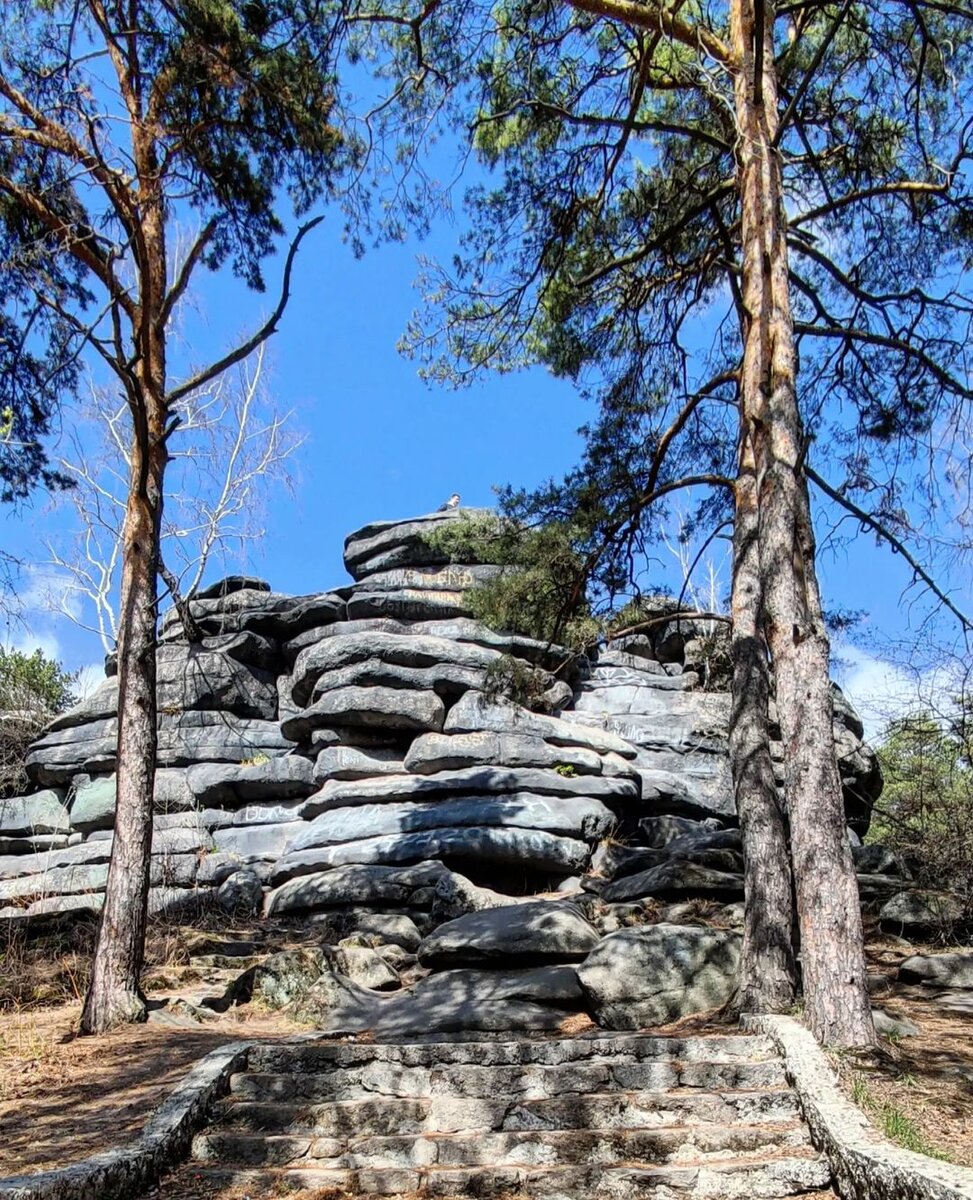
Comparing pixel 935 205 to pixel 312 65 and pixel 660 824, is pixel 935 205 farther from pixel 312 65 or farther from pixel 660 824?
pixel 660 824

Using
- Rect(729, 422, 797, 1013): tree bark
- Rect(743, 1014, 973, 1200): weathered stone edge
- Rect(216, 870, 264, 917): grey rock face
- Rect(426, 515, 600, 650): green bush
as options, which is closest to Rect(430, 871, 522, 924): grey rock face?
Rect(216, 870, 264, 917): grey rock face

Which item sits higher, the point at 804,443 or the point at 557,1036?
the point at 804,443

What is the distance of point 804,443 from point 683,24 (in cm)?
385

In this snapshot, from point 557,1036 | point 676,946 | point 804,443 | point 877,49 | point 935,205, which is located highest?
point 877,49

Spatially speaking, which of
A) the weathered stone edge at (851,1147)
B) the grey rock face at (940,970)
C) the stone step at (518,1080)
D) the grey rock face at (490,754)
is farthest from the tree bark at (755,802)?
the grey rock face at (490,754)

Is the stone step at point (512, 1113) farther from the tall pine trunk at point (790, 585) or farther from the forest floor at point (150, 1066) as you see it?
the tall pine trunk at point (790, 585)

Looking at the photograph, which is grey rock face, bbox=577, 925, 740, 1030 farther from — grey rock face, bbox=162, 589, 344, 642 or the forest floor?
grey rock face, bbox=162, 589, 344, 642

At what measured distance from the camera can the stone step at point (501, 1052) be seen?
6133 mm

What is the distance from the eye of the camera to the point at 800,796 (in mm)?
6633

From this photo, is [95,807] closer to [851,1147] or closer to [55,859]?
[55,859]

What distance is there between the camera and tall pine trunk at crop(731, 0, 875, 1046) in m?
6.12

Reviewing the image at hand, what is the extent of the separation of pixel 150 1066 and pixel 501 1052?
2.44 meters

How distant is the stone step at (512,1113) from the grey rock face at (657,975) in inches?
71.2

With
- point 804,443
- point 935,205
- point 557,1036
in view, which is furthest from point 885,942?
point 935,205
